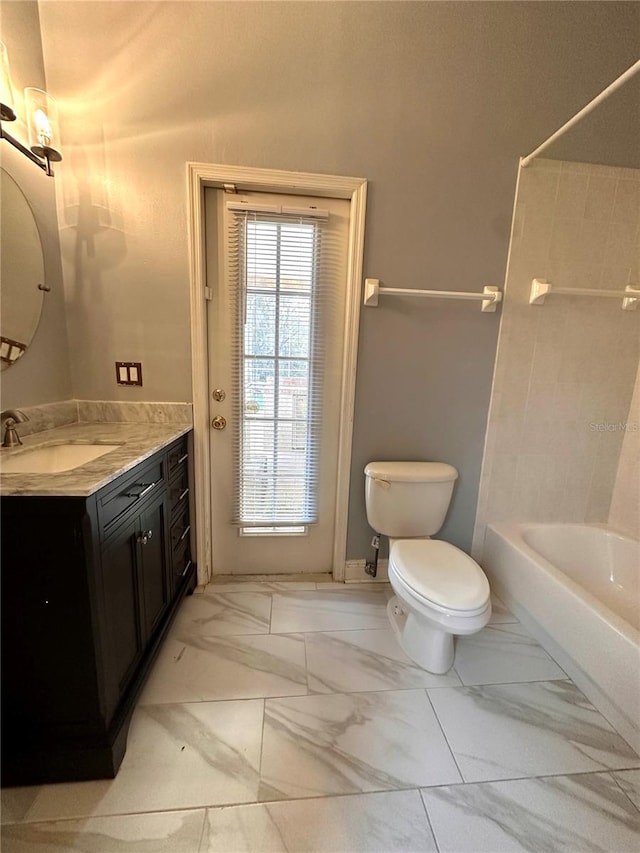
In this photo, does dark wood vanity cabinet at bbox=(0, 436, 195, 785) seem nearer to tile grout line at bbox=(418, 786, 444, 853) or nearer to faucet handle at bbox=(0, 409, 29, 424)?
faucet handle at bbox=(0, 409, 29, 424)

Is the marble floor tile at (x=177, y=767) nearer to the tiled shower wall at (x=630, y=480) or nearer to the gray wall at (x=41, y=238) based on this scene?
the gray wall at (x=41, y=238)

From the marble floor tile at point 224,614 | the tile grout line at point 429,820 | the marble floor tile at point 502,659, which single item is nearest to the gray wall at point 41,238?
the marble floor tile at point 224,614

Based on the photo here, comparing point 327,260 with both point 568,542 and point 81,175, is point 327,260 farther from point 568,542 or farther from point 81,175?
point 568,542

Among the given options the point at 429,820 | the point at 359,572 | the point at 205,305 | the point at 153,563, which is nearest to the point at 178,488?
the point at 153,563

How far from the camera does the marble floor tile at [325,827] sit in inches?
33.1

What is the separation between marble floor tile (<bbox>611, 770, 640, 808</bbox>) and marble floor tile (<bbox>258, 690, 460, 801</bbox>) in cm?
50

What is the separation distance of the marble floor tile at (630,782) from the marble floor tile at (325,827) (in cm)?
64

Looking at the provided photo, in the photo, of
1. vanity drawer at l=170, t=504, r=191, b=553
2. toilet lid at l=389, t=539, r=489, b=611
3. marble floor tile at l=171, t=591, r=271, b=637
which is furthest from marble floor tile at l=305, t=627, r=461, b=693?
vanity drawer at l=170, t=504, r=191, b=553

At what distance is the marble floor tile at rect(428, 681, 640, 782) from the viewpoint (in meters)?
1.04

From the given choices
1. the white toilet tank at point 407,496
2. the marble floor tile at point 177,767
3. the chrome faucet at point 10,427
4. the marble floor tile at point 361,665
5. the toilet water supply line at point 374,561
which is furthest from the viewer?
the toilet water supply line at point 374,561

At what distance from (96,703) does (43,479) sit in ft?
2.16

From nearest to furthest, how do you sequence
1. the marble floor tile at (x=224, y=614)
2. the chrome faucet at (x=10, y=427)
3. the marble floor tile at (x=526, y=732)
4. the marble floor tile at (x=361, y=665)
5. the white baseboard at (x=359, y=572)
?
the marble floor tile at (x=526, y=732)
the chrome faucet at (x=10, y=427)
the marble floor tile at (x=361, y=665)
the marble floor tile at (x=224, y=614)
the white baseboard at (x=359, y=572)

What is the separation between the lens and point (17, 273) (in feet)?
4.07

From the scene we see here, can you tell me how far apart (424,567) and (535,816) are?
695 millimetres
